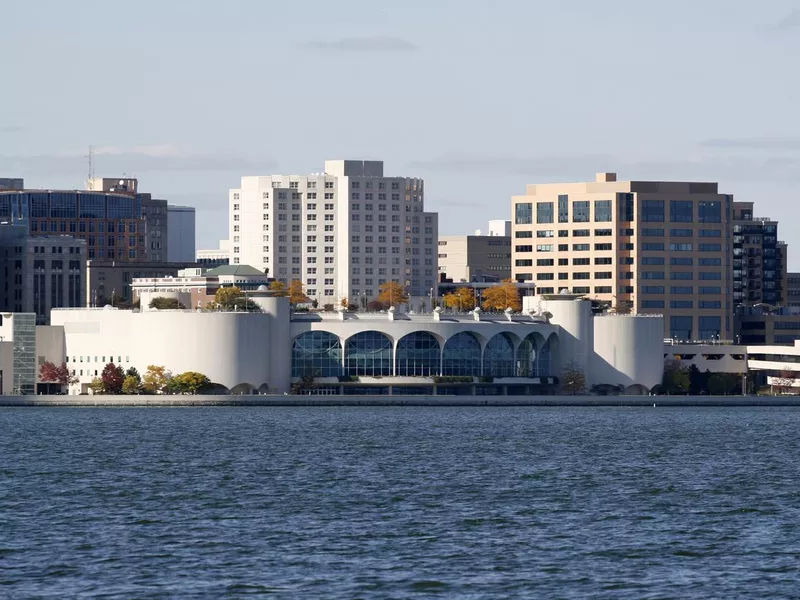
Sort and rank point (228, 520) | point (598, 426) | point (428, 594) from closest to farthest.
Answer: point (428, 594) < point (228, 520) < point (598, 426)

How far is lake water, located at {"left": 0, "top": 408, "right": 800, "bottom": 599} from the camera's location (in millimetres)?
74062

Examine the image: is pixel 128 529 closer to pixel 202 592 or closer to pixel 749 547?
pixel 202 592

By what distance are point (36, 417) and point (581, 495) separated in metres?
100

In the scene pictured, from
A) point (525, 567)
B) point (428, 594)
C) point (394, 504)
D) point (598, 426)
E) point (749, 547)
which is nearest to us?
point (428, 594)

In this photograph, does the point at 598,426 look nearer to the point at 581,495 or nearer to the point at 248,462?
the point at 248,462

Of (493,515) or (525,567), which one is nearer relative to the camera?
(525,567)

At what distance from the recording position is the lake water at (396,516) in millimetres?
74062

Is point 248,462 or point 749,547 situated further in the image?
point 248,462

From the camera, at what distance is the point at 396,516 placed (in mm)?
95312

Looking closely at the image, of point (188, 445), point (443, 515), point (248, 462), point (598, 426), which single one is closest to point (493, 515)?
point (443, 515)

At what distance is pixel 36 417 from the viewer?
19662cm

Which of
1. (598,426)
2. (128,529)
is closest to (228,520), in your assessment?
(128,529)

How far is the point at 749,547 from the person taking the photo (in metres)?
84.1

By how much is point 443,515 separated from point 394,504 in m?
6.10
